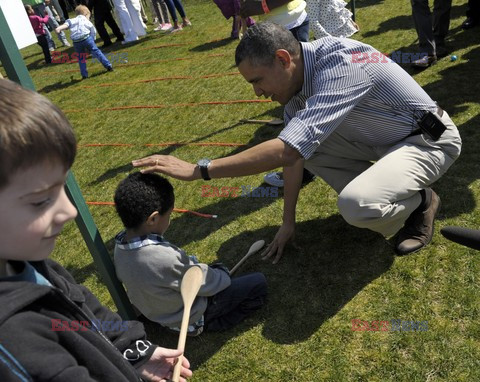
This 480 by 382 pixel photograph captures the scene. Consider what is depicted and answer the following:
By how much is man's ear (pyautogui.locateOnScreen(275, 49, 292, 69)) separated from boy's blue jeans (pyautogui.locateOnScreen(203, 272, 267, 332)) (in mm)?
1206

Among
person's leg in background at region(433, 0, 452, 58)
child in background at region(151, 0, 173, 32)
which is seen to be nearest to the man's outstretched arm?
person's leg in background at region(433, 0, 452, 58)


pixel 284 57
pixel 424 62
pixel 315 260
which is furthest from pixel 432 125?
pixel 424 62

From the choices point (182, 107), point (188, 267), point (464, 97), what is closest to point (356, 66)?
point (188, 267)

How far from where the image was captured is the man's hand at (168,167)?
185 cm

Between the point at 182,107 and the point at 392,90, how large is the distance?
12.3 feet

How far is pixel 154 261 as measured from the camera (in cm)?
192

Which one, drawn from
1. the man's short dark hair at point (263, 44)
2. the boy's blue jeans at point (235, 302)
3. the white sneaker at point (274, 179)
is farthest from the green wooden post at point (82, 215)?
the white sneaker at point (274, 179)

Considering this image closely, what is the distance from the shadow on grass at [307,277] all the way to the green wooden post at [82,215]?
1.26 ft

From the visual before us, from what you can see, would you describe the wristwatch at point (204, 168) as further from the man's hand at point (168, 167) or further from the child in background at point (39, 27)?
the child in background at point (39, 27)

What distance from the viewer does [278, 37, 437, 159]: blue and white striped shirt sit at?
6.82 ft

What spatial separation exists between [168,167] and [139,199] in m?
0.20

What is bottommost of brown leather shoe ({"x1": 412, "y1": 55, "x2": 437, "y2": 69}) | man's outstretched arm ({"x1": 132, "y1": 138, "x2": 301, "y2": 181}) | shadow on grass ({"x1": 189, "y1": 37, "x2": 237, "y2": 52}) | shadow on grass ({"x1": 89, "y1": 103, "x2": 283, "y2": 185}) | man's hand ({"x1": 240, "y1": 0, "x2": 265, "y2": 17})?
shadow on grass ({"x1": 89, "y1": 103, "x2": 283, "y2": 185})

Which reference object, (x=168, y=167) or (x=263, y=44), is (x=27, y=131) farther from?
(x=263, y=44)

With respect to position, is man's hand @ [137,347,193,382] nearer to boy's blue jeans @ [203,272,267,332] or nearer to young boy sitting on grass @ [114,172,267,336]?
young boy sitting on grass @ [114,172,267,336]
